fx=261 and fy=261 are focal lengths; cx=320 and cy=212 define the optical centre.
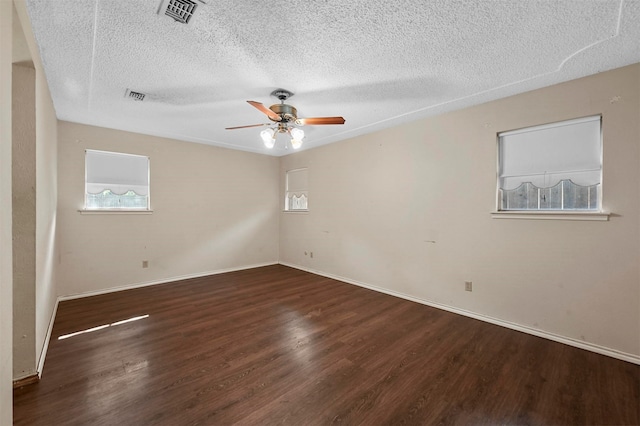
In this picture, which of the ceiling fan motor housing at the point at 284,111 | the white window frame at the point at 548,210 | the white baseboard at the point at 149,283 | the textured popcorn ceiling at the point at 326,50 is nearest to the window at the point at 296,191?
the white baseboard at the point at 149,283

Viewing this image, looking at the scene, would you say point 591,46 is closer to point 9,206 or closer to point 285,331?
point 285,331

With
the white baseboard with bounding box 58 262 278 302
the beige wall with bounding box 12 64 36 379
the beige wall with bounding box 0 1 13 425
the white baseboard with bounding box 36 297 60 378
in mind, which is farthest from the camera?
the white baseboard with bounding box 58 262 278 302

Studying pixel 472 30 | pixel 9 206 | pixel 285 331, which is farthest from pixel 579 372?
pixel 9 206

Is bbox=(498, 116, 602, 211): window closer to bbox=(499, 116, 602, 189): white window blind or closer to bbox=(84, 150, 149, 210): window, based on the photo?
bbox=(499, 116, 602, 189): white window blind

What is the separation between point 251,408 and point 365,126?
3711mm

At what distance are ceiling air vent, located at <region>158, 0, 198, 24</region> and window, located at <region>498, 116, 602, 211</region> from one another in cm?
327

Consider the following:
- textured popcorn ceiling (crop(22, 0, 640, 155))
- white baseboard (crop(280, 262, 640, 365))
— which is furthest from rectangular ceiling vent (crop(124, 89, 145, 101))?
white baseboard (crop(280, 262, 640, 365))

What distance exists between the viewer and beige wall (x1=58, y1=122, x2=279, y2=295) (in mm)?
3846

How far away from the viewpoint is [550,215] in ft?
8.69

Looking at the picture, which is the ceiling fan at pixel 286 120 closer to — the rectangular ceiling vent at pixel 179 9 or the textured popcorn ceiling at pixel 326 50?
the textured popcorn ceiling at pixel 326 50

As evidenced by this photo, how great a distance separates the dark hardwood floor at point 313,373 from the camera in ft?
5.54

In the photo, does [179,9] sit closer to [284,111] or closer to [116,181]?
[284,111]

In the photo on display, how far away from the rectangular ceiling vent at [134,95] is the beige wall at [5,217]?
173cm

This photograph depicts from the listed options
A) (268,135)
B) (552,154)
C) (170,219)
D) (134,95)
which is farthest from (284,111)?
(170,219)
